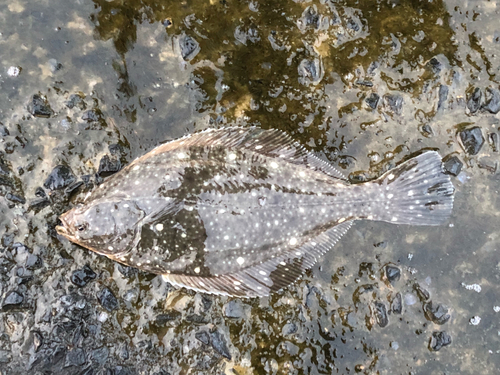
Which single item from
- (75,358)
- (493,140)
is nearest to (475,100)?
(493,140)

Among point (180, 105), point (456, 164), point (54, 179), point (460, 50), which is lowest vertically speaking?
point (54, 179)

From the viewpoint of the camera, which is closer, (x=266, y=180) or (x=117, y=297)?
(x=266, y=180)

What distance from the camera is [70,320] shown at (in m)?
3.09

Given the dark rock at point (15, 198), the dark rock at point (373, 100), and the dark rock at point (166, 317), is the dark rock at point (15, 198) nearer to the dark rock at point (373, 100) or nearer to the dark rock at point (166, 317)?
the dark rock at point (166, 317)

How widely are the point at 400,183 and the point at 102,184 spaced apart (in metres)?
2.82

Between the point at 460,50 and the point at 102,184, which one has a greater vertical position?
the point at 460,50

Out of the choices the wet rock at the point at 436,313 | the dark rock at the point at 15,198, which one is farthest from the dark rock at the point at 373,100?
the dark rock at the point at 15,198

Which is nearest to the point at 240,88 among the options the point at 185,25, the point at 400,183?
the point at 185,25

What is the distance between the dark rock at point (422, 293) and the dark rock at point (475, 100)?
1.85 m

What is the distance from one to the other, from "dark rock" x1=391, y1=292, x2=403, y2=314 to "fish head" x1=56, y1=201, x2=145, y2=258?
256cm

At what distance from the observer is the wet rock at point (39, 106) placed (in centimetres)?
320

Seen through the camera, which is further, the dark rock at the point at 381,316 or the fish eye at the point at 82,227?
the dark rock at the point at 381,316

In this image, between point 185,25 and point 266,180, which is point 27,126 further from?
point 266,180

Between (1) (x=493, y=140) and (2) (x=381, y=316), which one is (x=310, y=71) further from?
(2) (x=381, y=316)
